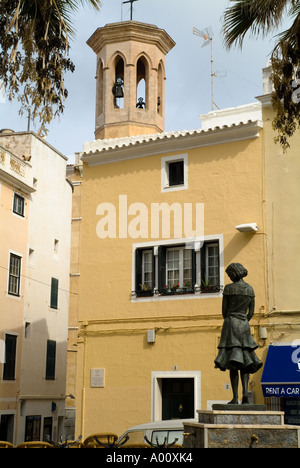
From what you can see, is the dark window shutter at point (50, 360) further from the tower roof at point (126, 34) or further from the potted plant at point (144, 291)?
the tower roof at point (126, 34)

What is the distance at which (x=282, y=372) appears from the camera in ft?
61.7

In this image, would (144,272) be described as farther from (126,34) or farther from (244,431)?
(126,34)

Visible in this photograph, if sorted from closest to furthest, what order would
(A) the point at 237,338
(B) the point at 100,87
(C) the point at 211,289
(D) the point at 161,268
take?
1. (A) the point at 237,338
2. (C) the point at 211,289
3. (D) the point at 161,268
4. (B) the point at 100,87

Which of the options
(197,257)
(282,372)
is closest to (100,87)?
(197,257)

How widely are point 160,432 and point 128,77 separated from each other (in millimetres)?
20821

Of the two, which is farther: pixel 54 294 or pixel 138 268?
pixel 54 294

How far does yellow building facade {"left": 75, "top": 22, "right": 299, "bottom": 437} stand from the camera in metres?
20.3

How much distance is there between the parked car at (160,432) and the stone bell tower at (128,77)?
1905 cm

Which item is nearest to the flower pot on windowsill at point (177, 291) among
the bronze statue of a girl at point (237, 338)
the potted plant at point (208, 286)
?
the potted plant at point (208, 286)

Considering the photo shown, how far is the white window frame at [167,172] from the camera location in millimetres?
22078

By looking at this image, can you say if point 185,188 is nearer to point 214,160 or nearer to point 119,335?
point 214,160

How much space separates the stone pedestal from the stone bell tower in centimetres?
2096

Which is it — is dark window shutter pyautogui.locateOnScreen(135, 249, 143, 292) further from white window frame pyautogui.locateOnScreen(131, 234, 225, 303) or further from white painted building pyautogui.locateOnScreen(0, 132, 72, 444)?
white painted building pyautogui.locateOnScreen(0, 132, 72, 444)

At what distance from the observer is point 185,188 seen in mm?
21969
